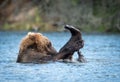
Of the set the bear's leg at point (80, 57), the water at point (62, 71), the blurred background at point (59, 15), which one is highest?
the blurred background at point (59, 15)

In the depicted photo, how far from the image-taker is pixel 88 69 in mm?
26891

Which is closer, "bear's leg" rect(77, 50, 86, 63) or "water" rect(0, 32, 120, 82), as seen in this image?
"water" rect(0, 32, 120, 82)

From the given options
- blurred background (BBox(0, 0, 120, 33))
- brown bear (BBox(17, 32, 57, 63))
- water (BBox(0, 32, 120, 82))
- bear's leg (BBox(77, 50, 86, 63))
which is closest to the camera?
water (BBox(0, 32, 120, 82))

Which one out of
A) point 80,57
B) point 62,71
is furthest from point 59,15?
point 62,71

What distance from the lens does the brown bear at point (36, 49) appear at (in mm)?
28344

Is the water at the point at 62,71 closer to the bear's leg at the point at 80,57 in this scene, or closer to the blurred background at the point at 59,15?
the bear's leg at the point at 80,57

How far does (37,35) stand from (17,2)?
55207mm

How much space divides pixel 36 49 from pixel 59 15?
1871 inches

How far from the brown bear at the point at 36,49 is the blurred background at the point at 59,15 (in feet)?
130

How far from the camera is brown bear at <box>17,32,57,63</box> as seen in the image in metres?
28.3

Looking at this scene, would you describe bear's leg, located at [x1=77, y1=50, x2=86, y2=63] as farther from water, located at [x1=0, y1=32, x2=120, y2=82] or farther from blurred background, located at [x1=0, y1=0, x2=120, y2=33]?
blurred background, located at [x1=0, y1=0, x2=120, y2=33]

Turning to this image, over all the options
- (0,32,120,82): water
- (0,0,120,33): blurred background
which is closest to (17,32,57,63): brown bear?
(0,32,120,82): water

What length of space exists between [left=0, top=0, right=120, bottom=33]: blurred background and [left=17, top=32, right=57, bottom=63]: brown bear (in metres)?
39.7

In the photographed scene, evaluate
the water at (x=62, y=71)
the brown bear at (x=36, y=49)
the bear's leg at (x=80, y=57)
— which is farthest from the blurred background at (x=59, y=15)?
the brown bear at (x=36, y=49)
